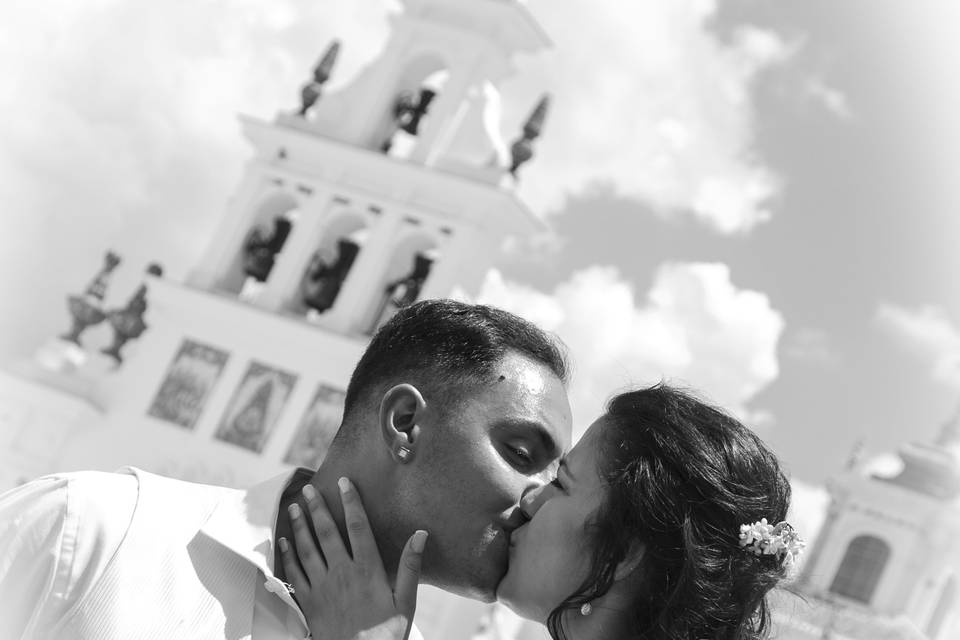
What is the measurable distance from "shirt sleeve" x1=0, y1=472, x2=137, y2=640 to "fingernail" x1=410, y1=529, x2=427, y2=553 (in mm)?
693

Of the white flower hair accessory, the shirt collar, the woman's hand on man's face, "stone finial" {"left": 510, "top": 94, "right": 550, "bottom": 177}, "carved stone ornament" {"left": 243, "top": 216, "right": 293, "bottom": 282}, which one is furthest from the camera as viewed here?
"carved stone ornament" {"left": 243, "top": 216, "right": 293, "bottom": 282}

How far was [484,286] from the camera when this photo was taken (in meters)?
20.1

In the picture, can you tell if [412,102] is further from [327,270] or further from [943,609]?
[943,609]

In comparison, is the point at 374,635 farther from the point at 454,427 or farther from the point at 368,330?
the point at 368,330

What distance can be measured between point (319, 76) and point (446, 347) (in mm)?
17679

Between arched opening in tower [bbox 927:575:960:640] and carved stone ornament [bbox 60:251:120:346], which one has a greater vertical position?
arched opening in tower [bbox 927:575:960:640]

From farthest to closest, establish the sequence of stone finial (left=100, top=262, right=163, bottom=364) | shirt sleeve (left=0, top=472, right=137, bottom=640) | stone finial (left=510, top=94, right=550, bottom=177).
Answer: stone finial (left=100, top=262, right=163, bottom=364) → stone finial (left=510, top=94, right=550, bottom=177) → shirt sleeve (left=0, top=472, right=137, bottom=640)

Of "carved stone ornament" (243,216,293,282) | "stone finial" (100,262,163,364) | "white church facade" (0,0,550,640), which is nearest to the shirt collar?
"white church facade" (0,0,550,640)

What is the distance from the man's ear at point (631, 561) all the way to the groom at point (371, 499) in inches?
10.1

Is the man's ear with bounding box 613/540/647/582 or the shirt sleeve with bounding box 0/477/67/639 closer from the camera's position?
the shirt sleeve with bounding box 0/477/67/639

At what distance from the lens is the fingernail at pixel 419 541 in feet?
11.3

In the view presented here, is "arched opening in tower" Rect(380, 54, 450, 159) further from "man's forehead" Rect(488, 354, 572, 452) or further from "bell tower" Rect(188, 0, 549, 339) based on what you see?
"man's forehead" Rect(488, 354, 572, 452)

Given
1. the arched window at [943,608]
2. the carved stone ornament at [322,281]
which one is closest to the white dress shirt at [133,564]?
the carved stone ornament at [322,281]

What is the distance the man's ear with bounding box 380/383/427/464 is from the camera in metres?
3.47
